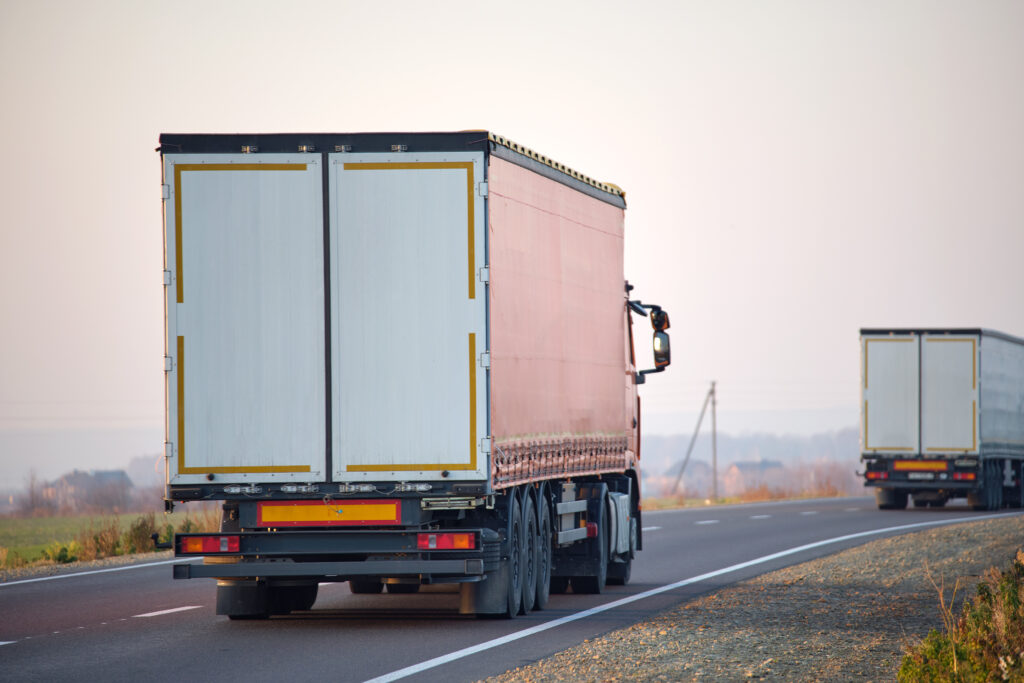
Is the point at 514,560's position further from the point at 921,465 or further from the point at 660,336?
the point at 921,465

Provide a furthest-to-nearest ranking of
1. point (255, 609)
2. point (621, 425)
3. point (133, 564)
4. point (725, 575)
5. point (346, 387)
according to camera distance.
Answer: point (133, 564)
point (725, 575)
point (621, 425)
point (255, 609)
point (346, 387)

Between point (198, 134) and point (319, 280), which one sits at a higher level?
point (198, 134)

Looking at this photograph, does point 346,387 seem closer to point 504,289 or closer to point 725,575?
point 504,289

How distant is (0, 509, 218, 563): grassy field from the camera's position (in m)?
26.1

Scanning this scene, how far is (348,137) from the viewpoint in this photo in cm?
1268

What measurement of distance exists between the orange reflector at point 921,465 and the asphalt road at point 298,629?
15.3 metres

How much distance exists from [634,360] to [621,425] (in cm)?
115

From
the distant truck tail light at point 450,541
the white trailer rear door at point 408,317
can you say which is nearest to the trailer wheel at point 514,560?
the distant truck tail light at point 450,541

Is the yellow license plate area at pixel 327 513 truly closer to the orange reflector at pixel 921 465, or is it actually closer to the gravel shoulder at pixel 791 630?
the gravel shoulder at pixel 791 630

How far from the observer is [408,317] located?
12.7 metres

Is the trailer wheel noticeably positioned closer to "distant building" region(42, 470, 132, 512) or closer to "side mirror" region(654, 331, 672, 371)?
"side mirror" region(654, 331, 672, 371)

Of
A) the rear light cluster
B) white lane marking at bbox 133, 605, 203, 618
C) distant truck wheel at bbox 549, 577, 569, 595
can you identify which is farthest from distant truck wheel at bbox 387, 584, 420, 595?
the rear light cluster

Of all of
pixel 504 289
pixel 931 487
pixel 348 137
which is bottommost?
pixel 931 487

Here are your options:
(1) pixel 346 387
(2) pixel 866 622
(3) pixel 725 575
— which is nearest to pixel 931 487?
(3) pixel 725 575
